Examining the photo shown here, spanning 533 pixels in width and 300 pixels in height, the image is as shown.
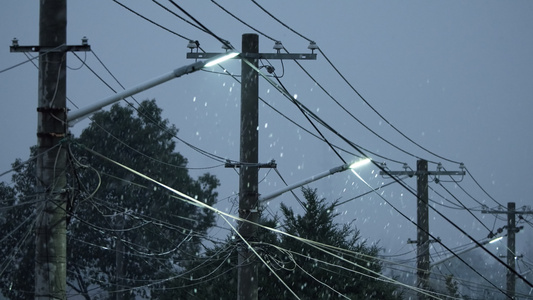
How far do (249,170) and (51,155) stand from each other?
636 centimetres

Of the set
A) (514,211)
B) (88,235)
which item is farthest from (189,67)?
(88,235)

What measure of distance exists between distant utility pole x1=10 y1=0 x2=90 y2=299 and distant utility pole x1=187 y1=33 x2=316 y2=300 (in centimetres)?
596

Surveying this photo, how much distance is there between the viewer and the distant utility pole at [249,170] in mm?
16906

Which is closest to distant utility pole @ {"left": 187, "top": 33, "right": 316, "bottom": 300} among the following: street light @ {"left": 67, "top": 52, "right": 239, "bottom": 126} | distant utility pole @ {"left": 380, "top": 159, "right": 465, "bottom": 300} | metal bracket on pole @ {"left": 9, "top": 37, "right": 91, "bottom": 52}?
street light @ {"left": 67, "top": 52, "right": 239, "bottom": 126}

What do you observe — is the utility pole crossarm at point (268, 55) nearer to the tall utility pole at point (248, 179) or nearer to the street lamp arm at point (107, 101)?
the tall utility pole at point (248, 179)

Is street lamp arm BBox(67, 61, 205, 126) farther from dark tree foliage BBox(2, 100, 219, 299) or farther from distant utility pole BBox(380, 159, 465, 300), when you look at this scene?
dark tree foliage BBox(2, 100, 219, 299)

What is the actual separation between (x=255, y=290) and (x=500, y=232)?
27224mm

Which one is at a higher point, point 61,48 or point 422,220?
point 422,220

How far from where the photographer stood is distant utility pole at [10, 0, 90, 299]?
35.1 feet

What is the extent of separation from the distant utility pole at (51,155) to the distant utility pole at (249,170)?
5958 mm

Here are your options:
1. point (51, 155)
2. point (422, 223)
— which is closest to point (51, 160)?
point (51, 155)

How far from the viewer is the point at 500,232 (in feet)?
138

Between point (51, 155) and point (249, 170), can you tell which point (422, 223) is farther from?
point (51, 155)

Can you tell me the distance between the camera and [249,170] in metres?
17.0
